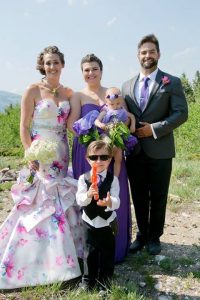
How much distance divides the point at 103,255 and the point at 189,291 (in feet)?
3.42

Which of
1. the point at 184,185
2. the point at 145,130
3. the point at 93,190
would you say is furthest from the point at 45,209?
the point at 184,185

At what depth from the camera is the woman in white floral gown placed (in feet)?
13.5

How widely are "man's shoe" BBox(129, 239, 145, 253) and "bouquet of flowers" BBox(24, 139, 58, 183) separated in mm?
1760

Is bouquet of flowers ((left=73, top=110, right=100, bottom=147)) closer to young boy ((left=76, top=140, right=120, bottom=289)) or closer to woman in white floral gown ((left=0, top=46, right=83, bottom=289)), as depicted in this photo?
young boy ((left=76, top=140, right=120, bottom=289))

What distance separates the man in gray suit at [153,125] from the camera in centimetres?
457

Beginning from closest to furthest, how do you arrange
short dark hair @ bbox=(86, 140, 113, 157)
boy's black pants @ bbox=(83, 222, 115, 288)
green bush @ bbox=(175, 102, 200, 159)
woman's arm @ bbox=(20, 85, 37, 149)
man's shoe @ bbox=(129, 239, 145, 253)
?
short dark hair @ bbox=(86, 140, 113, 157), boy's black pants @ bbox=(83, 222, 115, 288), woman's arm @ bbox=(20, 85, 37, 149), man's shoe @ bbox=(129, 239, 145, 253), green bush @ bbox=(175, 102, 200, 159)

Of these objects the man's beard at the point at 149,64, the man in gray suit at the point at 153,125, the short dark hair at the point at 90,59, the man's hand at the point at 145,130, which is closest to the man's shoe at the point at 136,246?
the man in gray suit at the point at 153,125

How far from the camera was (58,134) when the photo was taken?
4508 millimetres

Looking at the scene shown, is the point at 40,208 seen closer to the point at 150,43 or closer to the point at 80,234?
the point at 80,234

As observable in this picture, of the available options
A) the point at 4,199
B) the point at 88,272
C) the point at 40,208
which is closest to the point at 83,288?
the point at 88,272

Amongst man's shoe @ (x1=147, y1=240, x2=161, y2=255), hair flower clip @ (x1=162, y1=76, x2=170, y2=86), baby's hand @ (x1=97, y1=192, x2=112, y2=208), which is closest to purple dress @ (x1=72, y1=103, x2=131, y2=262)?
man's shoe @ (x1=147, y1=240, x2=161, y2=255)

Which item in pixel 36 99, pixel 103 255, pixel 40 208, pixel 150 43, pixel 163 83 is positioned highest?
pixel 150 43

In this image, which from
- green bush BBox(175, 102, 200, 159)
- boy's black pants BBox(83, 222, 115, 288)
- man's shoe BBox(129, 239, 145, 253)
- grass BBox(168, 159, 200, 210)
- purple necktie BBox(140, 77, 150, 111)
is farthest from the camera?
green bush BBox(175, 102, 200, 159)

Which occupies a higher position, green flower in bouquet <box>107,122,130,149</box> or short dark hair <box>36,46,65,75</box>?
short dark hair <box>36,46,65,75</box>
